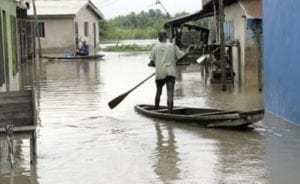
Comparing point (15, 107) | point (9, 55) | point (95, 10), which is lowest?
point (15, 107)

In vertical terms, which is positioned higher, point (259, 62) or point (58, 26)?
point (58, 26)

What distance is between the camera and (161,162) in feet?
30.9

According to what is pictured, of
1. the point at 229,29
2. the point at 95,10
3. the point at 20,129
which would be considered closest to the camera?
the point at 20,129

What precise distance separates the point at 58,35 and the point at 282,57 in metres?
35.7

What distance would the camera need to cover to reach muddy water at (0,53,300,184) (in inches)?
338

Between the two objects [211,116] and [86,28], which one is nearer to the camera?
[211,116]

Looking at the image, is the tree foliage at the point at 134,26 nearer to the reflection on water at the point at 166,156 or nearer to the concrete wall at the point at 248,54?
the concrete wall at the point at 248,54

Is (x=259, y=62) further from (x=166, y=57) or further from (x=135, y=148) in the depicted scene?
(x=135, y=148)

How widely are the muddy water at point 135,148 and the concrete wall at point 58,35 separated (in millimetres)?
29866

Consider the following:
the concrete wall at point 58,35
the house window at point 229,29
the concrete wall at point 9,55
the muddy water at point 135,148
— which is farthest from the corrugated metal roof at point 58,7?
the muddy water at point 135,148

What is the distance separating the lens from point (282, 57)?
13.5 metres

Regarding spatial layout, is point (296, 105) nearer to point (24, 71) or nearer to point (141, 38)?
point (24, 71)

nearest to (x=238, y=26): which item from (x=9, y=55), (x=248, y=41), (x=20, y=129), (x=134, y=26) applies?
(x=248, y=41)

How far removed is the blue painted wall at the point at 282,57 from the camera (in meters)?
12.4
